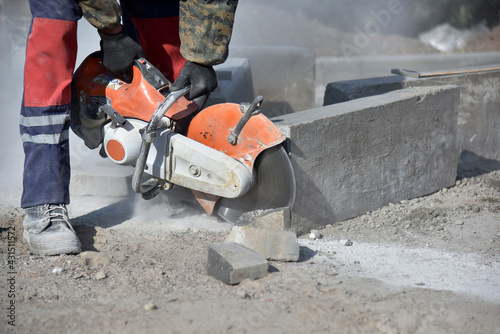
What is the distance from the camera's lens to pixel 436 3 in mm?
8398

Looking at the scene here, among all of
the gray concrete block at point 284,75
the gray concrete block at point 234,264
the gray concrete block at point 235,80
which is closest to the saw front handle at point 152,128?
the gray concrete block at point 234,264

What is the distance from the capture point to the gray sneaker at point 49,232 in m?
2.67

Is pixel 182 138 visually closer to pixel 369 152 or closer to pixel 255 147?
pixel 255 147

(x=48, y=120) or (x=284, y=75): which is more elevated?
(x=48, y=120)

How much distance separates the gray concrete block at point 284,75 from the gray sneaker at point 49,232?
3.63m

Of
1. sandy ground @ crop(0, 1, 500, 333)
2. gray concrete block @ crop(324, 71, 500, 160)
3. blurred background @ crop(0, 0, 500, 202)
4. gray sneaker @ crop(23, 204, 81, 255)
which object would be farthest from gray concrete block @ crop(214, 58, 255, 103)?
blurred background @ crop(0, 0, 500, 202)

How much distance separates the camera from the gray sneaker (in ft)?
8.76

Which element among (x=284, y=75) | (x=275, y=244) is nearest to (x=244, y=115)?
(x=275, y=244)

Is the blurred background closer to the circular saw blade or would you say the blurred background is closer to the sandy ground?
the sandy ground

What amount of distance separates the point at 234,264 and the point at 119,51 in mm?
1253

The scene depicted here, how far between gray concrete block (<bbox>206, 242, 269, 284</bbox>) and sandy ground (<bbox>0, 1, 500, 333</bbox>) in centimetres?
4

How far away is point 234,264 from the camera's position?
91.4 inches

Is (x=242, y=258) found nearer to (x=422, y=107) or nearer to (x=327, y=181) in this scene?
(x=327, y=181)

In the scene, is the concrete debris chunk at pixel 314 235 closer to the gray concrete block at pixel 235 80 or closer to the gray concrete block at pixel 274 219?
the gray concrete block at pixel 274 219
